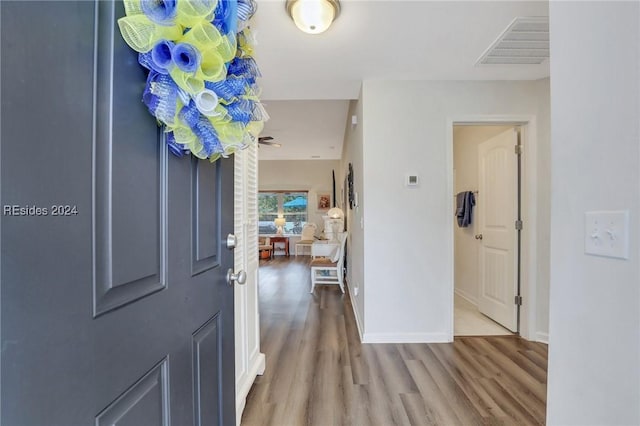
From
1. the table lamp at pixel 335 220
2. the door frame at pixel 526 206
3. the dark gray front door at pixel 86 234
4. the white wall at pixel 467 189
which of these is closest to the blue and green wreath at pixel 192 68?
the dark gray front door at pixel 86 234

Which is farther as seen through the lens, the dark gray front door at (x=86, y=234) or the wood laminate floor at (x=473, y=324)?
the wood laminate floor at (x=473, y=324)

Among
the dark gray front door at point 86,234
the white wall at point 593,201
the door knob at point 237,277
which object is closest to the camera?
the dark gray front door at point 86,234

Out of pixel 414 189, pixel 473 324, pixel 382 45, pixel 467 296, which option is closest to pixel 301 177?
pixel 467 296

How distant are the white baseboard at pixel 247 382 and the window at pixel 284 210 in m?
6.85

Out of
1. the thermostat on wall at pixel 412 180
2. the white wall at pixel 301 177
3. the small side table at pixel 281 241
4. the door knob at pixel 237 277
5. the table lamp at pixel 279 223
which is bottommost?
the small side table at pixel 281 241

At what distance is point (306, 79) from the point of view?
2693 mm

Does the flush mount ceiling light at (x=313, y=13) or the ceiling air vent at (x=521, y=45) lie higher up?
the ceiling air vent at (x=521, y=45)

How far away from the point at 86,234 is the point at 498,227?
3500mm

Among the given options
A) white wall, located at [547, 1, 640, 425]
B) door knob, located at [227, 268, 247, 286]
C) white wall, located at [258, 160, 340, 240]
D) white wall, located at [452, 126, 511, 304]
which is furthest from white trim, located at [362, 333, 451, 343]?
white wall, located at [258, 160, 340, 240]

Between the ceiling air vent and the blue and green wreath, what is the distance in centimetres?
202

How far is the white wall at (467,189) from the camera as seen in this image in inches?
147

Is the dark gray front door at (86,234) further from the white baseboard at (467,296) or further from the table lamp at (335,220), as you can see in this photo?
the table lamp at (335,220)

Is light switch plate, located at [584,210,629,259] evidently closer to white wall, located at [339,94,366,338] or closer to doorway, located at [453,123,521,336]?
white wall, located at [339,94,366,338]

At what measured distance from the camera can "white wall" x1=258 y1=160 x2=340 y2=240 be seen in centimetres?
873
